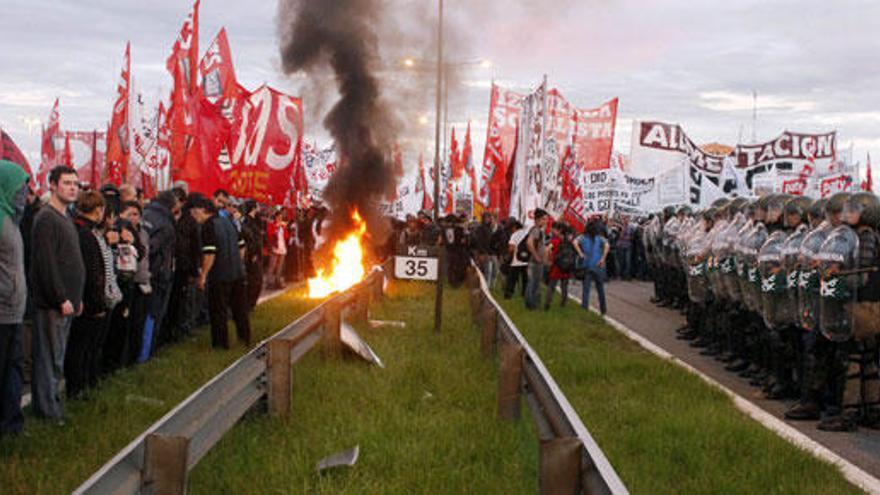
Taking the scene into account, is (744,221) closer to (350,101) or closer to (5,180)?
(5,180)

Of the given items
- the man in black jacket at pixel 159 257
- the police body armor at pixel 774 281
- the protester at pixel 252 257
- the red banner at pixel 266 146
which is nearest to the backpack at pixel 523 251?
the red banner at pixel 266 146

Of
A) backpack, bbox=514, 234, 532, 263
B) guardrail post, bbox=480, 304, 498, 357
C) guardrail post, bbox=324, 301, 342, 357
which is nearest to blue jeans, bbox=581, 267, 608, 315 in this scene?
backpack, bbox=514, 234, 532, 263

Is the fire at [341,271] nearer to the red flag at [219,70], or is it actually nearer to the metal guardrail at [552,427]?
the red flag at [219,70]

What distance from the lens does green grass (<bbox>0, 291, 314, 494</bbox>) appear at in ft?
21.0

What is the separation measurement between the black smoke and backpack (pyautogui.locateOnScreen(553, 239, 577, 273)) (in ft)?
24.2

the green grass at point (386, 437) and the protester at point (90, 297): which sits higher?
the protester at point (90, 297)

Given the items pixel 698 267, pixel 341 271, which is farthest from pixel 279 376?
pixel 341 271

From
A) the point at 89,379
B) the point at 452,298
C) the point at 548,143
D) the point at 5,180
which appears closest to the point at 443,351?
the point at 89,379

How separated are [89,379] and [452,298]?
13.9 metres

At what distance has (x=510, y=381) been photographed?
26.1 feet

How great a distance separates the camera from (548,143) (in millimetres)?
20281

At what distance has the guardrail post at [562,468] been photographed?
4137 mm

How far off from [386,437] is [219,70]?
41.0 feet

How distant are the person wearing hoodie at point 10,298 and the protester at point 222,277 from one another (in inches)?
198
